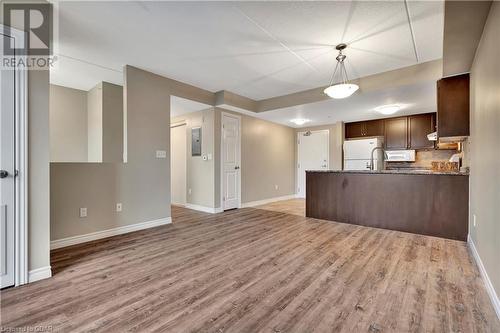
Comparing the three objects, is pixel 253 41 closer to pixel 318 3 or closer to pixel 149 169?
pixel 318 3

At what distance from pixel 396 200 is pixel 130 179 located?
421cm

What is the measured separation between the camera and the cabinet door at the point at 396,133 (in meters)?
5.72

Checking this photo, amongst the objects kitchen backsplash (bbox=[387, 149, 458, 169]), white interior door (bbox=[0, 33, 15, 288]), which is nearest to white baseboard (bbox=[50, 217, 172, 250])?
white interior door (bbox=[0, 33, 15, 288])

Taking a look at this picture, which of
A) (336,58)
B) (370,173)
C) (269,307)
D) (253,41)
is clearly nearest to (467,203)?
(370,173)

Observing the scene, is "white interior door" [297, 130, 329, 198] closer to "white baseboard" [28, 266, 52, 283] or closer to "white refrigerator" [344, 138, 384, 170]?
"white refrigerator" [344, 138, 384, 170]

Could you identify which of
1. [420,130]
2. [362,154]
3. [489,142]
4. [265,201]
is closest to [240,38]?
[489,142]

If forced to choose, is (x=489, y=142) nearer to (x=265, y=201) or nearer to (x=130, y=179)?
(x=130, y=179)

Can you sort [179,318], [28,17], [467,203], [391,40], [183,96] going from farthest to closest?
[183,96] < [467,203] < [391,40] < [28,17] < [179,318]

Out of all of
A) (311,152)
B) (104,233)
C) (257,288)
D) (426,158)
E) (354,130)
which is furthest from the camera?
(311,152)

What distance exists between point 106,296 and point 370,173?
3.91m

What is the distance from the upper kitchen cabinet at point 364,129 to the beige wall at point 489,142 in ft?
12.2

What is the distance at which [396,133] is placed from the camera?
19.1ft

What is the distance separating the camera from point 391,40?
2.75 metres

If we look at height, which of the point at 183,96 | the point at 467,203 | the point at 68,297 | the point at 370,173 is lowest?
the point at 68,297
